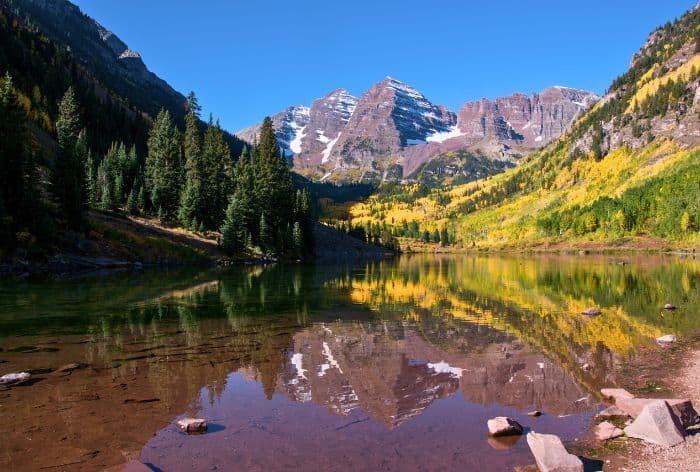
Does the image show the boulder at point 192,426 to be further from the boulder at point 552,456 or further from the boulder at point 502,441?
the boulder at point 552,456

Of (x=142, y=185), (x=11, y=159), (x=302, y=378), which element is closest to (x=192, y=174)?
(x=142, y=185)

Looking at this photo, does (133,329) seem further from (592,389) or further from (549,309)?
(549,309)

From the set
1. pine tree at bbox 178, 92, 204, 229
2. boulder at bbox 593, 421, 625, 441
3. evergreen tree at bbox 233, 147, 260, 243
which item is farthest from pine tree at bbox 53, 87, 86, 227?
boulder at bbox 593, 421, 625, 441

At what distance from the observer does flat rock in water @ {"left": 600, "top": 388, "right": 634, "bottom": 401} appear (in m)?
15.2

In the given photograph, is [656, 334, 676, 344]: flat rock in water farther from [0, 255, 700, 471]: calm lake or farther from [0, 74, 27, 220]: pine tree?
[0, 74, 27, 220]: pine tree

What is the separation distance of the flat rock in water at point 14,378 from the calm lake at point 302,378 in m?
0.57

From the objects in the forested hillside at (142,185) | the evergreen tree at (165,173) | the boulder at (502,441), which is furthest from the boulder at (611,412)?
the evergreen tree at (165,173)

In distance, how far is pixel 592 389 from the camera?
1666cm

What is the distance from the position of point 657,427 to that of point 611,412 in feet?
7.71

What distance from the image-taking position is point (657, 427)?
11758 millimetres

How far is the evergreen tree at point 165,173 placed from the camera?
3883 inches

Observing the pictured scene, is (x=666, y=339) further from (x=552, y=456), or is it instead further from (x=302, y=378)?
(x=302, y=378)

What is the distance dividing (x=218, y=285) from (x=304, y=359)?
113ft

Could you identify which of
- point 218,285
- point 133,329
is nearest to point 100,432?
point 133,329
